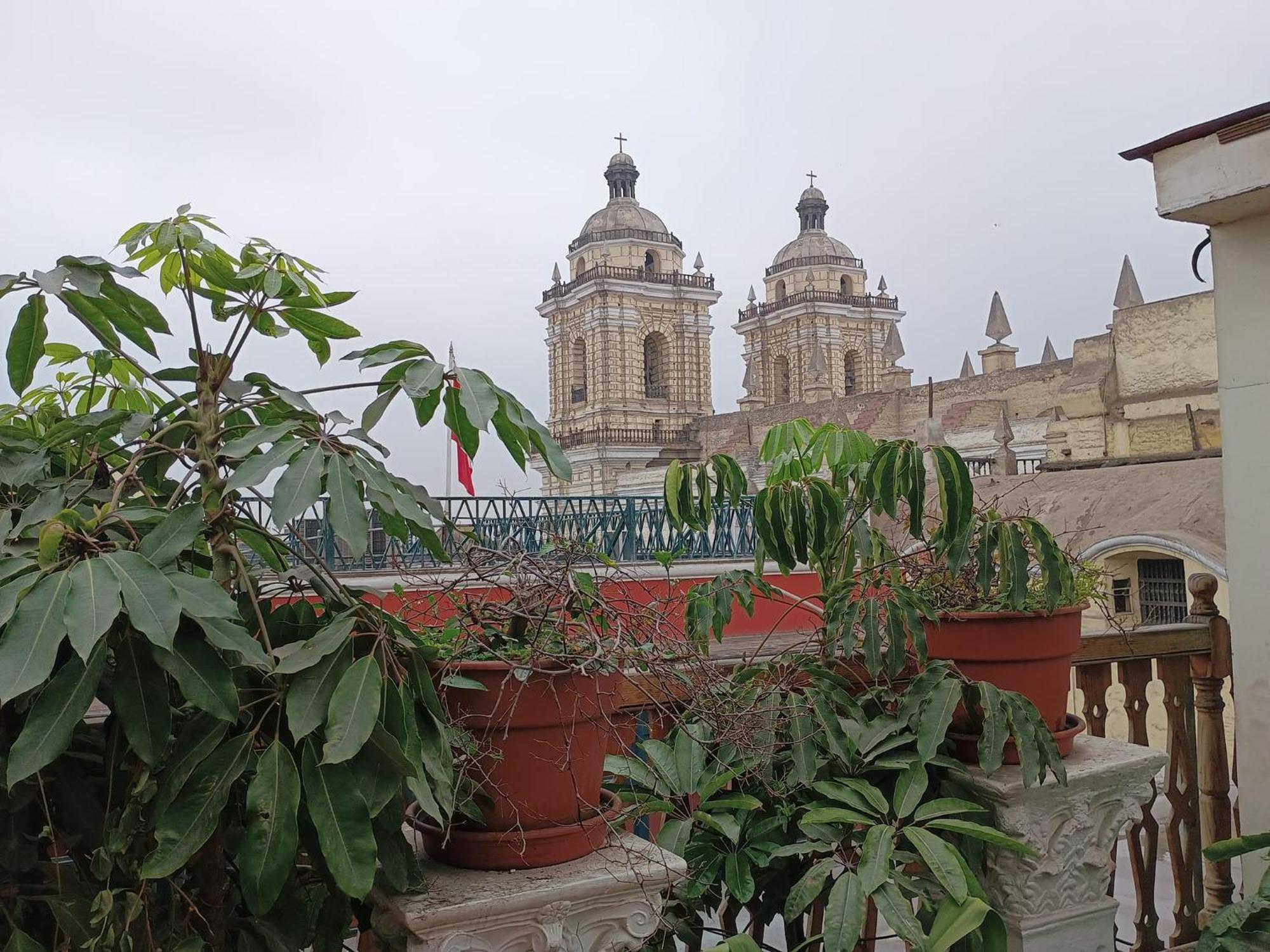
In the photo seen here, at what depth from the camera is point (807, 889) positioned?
5.73 ft

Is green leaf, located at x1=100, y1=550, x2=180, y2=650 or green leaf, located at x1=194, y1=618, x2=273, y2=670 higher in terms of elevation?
green leaf, located at x1=100, y1=550, x2=180, y2=650

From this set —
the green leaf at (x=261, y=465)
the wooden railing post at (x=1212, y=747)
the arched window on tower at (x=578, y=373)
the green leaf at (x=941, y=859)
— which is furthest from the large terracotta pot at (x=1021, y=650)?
the arched window on tower at (x=578, y=373)

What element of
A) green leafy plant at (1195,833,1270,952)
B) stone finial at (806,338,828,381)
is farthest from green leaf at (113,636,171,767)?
stone finial at (806,338,828,381)

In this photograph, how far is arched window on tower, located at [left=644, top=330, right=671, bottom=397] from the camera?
4106cm

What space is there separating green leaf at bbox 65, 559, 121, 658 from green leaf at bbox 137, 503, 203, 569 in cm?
9

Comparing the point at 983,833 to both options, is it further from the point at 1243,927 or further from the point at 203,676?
the point at 203,676

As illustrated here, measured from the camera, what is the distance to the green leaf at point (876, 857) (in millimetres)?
1683

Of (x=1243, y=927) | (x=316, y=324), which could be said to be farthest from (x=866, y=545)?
(x=316, y=324)

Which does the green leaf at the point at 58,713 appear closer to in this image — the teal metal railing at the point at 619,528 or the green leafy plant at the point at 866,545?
the green leafy plant at the point at 866,545

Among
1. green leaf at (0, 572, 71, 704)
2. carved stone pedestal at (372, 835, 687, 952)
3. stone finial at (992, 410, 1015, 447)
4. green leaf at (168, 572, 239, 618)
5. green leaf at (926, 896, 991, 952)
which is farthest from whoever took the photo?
stone finial at (992, 410, 1015, 447)

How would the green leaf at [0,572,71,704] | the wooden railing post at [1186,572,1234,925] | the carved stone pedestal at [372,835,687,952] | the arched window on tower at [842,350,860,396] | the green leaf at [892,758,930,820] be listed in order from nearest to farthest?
the green leaf at [0,572,71,704], the carved stone pedestal at [372,835,687,952], the green leaf at [892,758,930,820], the wooden railing post at [1186,572,1234,925], the arched window on tower at [842,350,860,396]

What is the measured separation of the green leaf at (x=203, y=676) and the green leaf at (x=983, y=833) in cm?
Answer: 127

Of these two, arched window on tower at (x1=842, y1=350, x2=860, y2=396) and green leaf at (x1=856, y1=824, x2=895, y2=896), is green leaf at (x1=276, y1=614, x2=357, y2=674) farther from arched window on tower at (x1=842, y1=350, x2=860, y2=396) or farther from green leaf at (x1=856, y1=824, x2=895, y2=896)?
arched window on tower at (x1=842, y1=350, x2=860, y2=396)

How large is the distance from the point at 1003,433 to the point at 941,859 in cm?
1780
